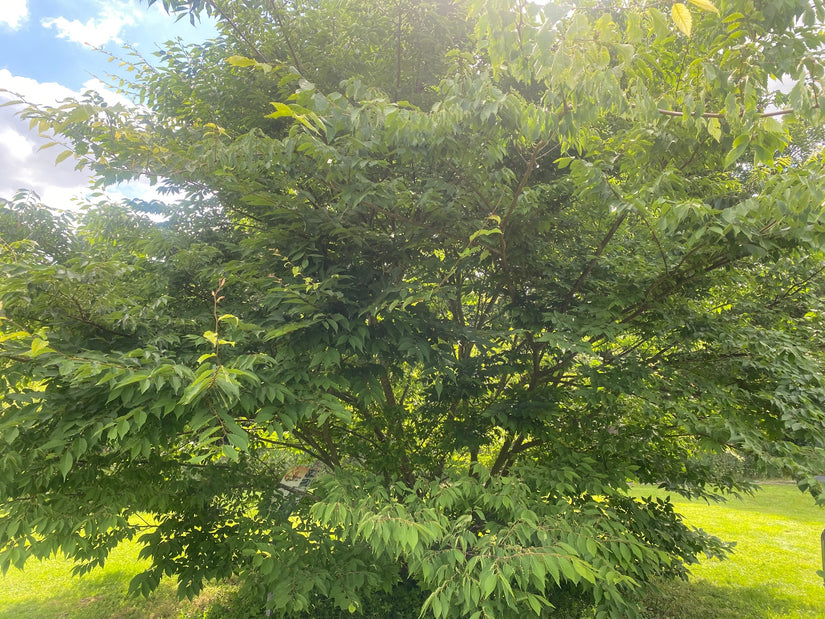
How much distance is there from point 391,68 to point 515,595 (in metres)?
4.20

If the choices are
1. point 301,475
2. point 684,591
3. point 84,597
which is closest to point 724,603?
point 684,591

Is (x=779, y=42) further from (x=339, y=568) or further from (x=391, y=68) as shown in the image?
(x=339, y=568)

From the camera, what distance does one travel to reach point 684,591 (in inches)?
237

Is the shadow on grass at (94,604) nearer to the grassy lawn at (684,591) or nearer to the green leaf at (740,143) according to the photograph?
the grassy lawn at (684,591)

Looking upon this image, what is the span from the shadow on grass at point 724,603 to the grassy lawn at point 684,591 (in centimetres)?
1

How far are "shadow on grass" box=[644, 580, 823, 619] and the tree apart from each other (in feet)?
5.02

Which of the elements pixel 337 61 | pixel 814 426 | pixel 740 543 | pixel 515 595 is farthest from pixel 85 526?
pixel 740 543

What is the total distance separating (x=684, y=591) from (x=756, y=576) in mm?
1494

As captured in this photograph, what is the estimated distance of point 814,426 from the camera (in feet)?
9.00

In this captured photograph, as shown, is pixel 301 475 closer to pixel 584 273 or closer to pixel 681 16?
pixel 584 273

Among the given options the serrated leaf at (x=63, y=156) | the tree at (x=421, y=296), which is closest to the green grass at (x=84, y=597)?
the tree at (x=421, y=296)

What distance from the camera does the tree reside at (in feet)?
7.01

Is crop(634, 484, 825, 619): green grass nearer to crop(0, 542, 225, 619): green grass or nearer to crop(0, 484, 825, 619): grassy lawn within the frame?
crop(0, 484, 825, 619): grassy lawn

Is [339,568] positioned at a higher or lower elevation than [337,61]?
lower
